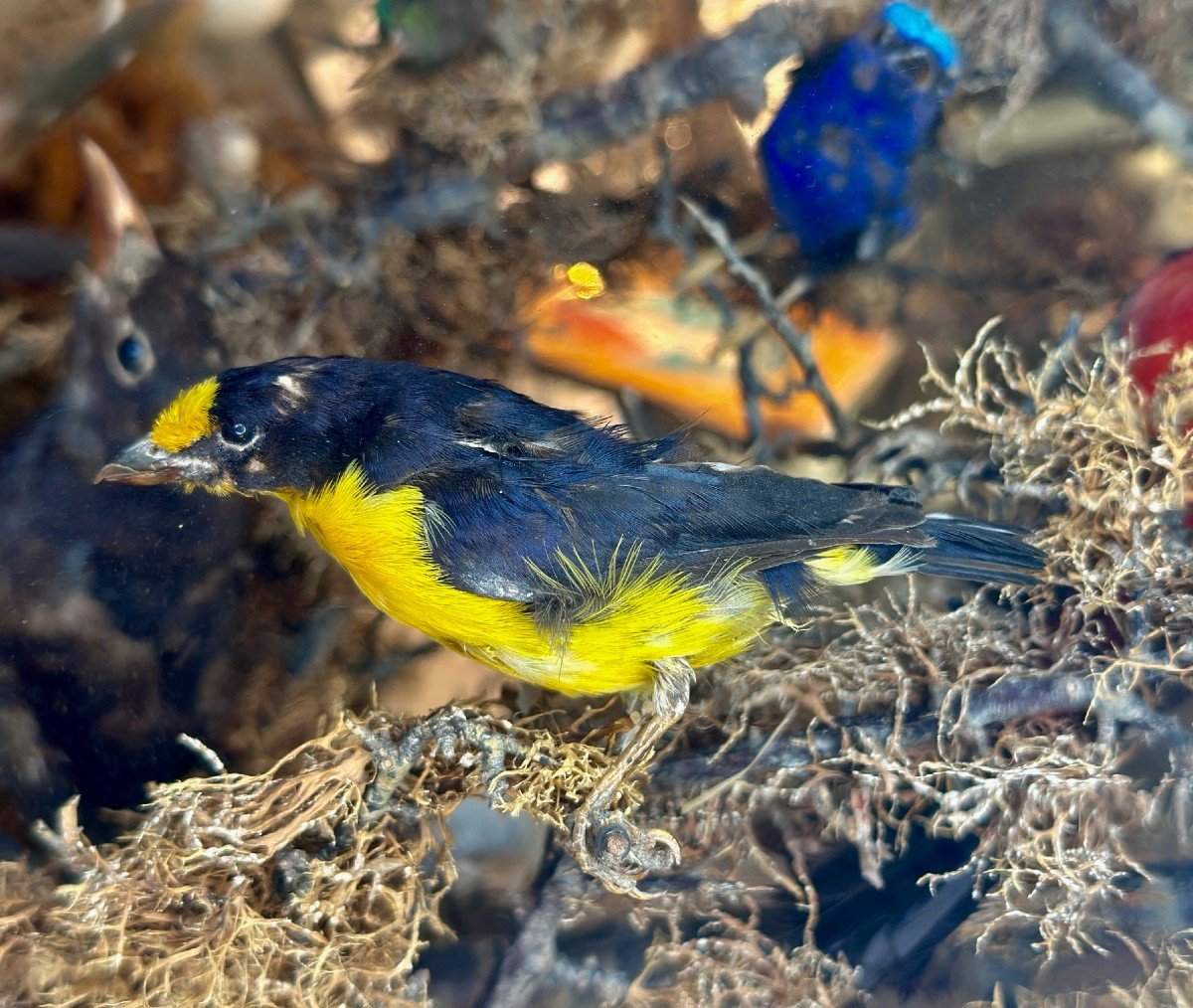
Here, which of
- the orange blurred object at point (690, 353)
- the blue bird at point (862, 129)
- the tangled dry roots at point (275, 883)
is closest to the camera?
the tangled dry roots at point (275, 883)

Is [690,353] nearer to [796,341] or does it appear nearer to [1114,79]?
[796,341]

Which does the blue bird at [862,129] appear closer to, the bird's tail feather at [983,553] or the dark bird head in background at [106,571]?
the bird's tail feather at [983,553]

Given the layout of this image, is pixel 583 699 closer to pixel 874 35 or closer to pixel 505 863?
pixel 505 863

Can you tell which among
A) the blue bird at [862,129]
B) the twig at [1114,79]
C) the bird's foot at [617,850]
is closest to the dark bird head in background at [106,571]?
the bird's foot at [617,850]

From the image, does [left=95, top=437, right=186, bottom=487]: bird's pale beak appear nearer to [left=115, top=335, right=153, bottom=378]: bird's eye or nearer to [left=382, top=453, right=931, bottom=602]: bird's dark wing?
[left=115, top=335, right=153, bottom=378]: bird's eye

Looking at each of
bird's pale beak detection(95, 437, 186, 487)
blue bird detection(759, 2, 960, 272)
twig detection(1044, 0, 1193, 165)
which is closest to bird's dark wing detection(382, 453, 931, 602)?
bird's pale beak detection(95, 437, 186, 487)

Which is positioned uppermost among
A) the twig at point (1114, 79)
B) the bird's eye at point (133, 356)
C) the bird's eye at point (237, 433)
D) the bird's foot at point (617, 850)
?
the bird's eye at point (133, 356)

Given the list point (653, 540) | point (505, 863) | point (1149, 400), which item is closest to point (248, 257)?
point (653, 540)
